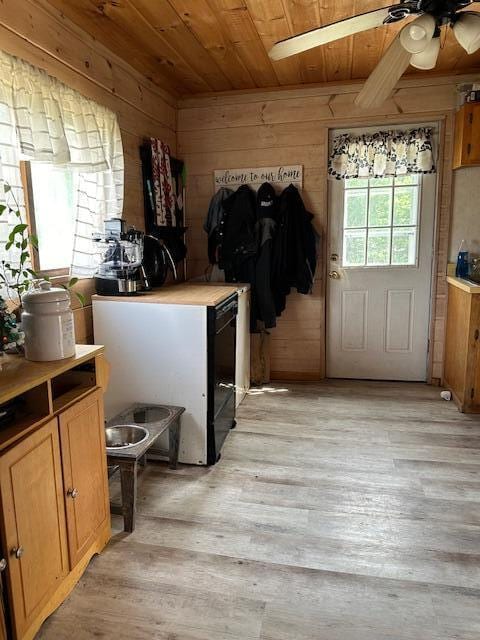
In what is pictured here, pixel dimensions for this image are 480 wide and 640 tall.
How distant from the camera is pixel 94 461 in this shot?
5.66ft

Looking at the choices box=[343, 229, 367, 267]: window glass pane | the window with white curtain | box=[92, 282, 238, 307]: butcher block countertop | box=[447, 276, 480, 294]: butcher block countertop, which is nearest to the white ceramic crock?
the window with white curtain

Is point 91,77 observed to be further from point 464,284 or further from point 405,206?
Answer: point 464,284

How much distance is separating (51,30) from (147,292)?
54.7 inches

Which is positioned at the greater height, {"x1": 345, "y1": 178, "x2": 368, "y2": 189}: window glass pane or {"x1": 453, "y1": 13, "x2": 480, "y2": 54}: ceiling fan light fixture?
{"x1": 453, "y1": 13, "x2": 480, "y2": 54}: ceiling fan light fixture

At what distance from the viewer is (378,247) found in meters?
3.66

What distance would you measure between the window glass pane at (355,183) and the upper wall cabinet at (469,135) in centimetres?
68

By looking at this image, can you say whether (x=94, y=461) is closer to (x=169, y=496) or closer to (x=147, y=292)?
(x=169, y=496)

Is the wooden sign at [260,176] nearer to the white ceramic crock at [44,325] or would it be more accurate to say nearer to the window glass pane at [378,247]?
the window glass pane at [378,247]

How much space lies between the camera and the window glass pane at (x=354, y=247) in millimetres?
3670

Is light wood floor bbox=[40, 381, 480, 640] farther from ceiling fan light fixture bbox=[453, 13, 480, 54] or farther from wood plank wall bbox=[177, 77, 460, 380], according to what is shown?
ceiling fan light fixture bbox=[453, 13, 480, 54]

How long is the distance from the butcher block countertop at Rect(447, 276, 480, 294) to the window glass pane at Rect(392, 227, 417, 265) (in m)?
0.33

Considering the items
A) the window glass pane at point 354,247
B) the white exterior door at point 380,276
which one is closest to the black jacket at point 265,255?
the white exterior door at point 380,276

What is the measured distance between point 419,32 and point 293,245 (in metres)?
2.06

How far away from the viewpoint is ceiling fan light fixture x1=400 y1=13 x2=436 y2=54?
1525 mm
